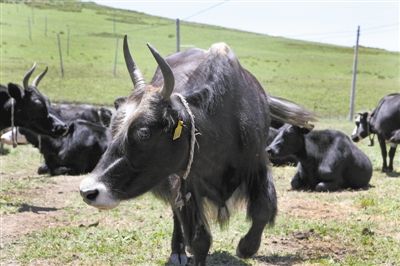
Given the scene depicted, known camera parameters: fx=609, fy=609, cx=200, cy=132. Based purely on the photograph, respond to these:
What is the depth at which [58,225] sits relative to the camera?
7.39 metres

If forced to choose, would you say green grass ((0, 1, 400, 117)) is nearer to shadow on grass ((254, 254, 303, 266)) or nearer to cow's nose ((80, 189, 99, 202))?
shadow on grass ((254, 254, 303, 266))

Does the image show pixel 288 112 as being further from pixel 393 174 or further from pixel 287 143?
pixel 393 174

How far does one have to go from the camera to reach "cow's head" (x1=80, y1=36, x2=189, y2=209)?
391 cm

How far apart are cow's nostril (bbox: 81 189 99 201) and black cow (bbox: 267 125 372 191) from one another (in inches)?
257

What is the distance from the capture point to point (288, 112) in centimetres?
617

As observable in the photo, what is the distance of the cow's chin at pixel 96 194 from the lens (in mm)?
3807

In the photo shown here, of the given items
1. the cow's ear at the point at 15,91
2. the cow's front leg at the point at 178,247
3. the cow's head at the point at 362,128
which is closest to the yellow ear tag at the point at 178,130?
the cow's front leg at the point at 178,247

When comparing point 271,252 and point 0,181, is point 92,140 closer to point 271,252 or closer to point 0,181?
point 0,181

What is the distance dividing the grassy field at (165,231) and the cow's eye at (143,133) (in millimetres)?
1121

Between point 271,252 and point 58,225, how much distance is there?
2.79 meters

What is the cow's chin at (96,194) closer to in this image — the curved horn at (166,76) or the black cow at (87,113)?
the curved horn at (166,76)

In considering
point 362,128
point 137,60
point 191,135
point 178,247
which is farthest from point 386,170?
point 137,60

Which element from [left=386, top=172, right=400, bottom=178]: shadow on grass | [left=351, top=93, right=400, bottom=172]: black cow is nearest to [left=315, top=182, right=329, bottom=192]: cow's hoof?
[left=386, top=172, right=400, bottom=178]: shadow on grass

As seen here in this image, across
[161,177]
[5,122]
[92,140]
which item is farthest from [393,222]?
[92,140]
